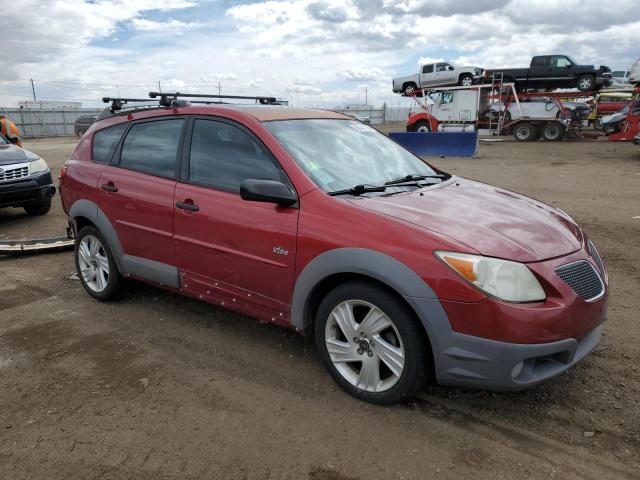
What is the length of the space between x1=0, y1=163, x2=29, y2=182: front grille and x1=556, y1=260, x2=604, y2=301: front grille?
7.73 meters

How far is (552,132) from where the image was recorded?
2261 centimetres

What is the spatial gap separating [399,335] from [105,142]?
327 centimetres

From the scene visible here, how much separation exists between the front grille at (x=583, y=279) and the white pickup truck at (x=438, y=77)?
2352cm

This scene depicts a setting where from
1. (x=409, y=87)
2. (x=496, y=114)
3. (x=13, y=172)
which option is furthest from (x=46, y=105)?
(x=13, y=172)

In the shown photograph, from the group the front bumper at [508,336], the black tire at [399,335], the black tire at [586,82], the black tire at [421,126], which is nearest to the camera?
the front bumper at [508,336]

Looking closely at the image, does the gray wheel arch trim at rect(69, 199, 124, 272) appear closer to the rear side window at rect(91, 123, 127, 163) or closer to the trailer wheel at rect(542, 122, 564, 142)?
the rear side window at rect(91, 123, 127, 163)

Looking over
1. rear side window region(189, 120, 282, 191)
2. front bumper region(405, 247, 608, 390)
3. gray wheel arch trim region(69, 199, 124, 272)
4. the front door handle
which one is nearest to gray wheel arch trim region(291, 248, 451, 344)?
front bumper region(405, 247, 608, 390)

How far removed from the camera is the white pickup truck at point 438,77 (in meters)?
25.5

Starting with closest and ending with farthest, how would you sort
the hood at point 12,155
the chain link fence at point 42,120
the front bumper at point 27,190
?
the front bumper at point 27,190 < the hood at point 12,155 < the chain link fence at point 42,120

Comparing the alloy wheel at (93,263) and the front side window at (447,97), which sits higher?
the front side window at (447,97)

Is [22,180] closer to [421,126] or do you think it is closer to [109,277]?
[109,277]

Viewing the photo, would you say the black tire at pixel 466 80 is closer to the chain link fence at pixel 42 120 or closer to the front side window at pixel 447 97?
the front side window at pixel 447 97

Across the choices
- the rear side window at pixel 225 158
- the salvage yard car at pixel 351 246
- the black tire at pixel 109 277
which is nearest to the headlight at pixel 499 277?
the salvage yard car at pixel 351 246

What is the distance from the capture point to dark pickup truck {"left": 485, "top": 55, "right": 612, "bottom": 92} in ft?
76.5
